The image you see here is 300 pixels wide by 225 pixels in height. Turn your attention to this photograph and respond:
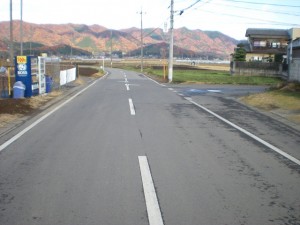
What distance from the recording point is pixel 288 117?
531 inches

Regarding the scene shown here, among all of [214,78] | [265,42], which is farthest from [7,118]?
[265,42]

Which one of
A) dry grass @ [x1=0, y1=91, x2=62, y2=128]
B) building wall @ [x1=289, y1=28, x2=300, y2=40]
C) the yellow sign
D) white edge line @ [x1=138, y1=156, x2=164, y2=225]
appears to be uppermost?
building wall @ [x1=289, y1=28, x2=300, y2=40]

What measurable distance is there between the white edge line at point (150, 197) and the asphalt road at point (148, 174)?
0.5 inches

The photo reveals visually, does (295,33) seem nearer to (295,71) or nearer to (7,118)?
(295,71)

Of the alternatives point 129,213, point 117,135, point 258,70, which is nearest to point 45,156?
point 117,135

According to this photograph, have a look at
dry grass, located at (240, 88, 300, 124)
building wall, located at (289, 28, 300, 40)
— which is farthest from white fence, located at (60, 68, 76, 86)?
building wall, located at (289, 28, 300, 40)

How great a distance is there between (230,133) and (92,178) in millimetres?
5266

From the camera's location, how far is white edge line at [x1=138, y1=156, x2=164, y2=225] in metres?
4.46

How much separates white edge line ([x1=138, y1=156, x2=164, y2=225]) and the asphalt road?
0.04ft

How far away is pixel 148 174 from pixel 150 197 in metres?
1.06

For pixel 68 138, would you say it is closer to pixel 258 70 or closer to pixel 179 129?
pixel 179 129

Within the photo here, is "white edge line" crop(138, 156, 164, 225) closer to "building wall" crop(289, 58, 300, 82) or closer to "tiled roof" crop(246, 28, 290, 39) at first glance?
"building wall" crop(289, 58, 300, 82)

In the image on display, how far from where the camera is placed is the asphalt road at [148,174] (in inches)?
182

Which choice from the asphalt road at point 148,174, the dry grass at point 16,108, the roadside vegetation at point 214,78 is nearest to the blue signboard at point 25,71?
the dry grass at point 16,108
